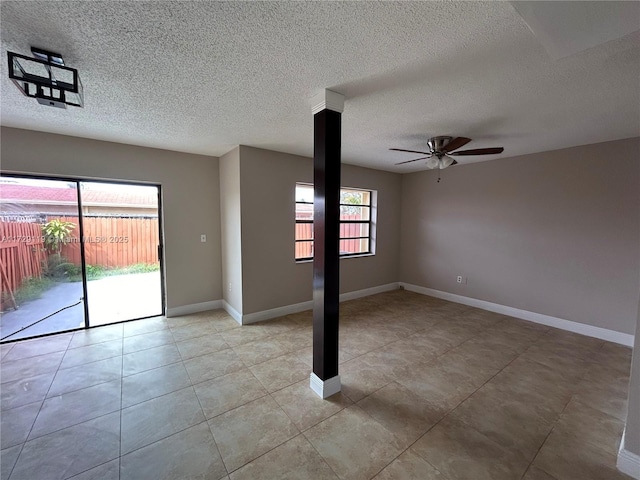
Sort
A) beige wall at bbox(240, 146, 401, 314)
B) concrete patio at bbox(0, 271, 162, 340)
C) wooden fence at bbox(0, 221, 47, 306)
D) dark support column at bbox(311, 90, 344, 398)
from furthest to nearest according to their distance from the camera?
1. beige wall at bbox(240, 146, 401, 314)
2. concrete patio at bbox(0, 271, 162, 340)
3. wooden fence at bbox(0, 221, 47, 306)
4. dark support column at bbox(311, 90, 344, 398)

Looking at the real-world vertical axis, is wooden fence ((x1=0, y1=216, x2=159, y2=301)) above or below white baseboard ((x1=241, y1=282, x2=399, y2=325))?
above

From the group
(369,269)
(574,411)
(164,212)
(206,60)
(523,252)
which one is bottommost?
(574,411)

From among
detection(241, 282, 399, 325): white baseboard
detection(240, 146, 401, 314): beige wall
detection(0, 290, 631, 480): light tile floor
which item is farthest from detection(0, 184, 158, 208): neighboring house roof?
detection(241, 282, 399, 325): white baseboard

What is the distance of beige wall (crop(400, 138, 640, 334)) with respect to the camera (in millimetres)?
3365

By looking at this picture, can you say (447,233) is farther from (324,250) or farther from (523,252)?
(324,250)

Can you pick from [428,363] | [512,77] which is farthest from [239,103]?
[428,363]

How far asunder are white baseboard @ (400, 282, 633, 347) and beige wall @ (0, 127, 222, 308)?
426cm

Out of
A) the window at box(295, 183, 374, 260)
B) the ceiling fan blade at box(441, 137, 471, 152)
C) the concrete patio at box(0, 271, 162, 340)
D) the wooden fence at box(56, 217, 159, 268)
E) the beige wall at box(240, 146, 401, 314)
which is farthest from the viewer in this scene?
the window at box(295, 183, 374, 260)

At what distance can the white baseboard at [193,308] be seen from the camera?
13.4ft

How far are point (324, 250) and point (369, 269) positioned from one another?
3.34 metres

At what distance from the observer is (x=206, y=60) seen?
5.63 ft

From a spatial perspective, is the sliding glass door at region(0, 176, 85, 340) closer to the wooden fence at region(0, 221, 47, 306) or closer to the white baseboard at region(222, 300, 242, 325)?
the wooden fence at region(0, 221, 47, 306)

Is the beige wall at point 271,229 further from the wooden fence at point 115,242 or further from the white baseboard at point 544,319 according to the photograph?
the white baseboard at point 544,319

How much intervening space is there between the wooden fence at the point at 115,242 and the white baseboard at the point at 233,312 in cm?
126
